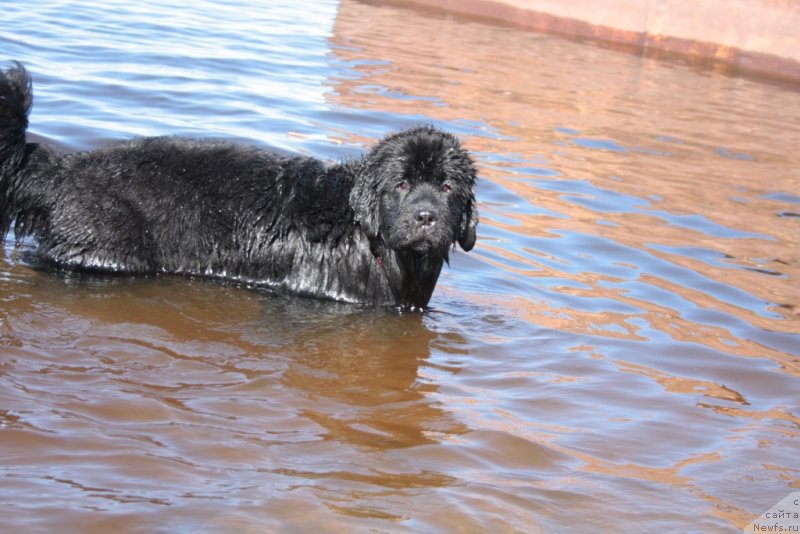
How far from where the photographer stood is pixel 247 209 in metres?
6.21

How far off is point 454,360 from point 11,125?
303 centimetres

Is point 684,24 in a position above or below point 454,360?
above

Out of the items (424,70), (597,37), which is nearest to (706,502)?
(424,70)

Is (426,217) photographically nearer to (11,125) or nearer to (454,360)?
(454,360)

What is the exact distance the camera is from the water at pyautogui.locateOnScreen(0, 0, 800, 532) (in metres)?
3.79

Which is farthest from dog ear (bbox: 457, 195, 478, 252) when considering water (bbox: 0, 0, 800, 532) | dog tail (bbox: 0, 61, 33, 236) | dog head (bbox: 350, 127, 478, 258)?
dog tail (bbox: 0, 61, 33, 236)

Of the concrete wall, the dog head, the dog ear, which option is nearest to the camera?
the dog head

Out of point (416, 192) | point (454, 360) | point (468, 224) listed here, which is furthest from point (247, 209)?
point (454, 360)

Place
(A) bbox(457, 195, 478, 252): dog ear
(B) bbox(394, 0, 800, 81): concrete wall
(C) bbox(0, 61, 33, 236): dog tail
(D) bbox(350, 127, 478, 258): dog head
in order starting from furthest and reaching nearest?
(B) bbox(394, 0, 800, 81): concrete wall → (A) bbox(457, 195, 478, 252): dog ear → (D) bbox(350, 127, 478, 258): dog head → (C) bbox(0, 61, 33, 236): dog tail

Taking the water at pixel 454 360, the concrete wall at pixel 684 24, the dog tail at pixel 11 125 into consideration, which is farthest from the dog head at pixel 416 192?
the concrete wall at pixel 684 24

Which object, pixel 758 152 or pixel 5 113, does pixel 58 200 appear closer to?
pixel 5 113

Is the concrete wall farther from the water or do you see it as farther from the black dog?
the black dog

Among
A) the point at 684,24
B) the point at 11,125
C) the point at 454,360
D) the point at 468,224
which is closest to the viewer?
the point at 454,360

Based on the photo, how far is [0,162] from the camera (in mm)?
5742
